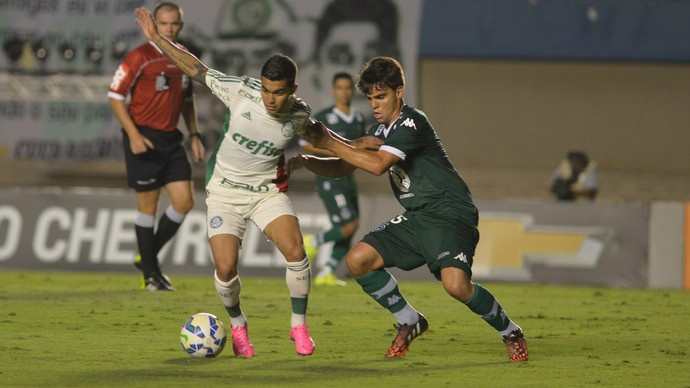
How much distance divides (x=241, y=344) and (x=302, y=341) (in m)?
0.37

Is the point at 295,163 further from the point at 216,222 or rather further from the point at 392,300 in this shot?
the point at 392,300

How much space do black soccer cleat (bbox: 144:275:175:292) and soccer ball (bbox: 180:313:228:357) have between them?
4.21 meters

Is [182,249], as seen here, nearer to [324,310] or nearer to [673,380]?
[324,310]

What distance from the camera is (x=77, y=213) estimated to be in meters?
13.9

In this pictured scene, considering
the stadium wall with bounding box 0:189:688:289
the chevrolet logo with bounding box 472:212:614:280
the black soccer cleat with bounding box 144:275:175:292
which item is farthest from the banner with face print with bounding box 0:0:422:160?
the black soccer cleat with bounding box 144:275:175:292

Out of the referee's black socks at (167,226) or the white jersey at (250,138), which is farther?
the referee's black socks at (167,226)

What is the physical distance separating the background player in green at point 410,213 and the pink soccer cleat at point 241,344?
77cm

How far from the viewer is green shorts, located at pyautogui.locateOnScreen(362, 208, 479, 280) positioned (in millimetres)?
6922

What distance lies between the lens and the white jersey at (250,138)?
7.08m

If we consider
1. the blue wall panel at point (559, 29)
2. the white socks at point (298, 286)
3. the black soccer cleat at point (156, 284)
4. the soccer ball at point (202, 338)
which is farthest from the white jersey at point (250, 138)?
the blue wall panel at point (559, 29)

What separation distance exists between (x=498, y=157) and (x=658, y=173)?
3.14 metres

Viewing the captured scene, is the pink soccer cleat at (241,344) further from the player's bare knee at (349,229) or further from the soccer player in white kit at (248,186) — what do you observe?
the player's bare knee at (349,229)

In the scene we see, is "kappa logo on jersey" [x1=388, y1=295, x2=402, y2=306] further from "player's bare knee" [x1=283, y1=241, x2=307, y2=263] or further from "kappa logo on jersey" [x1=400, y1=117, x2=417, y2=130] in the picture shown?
"kappa logo on jersey" [x1=400, y1=117, x2=417, y2=130]

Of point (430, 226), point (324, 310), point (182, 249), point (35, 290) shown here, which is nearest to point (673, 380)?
point (430, 226)
